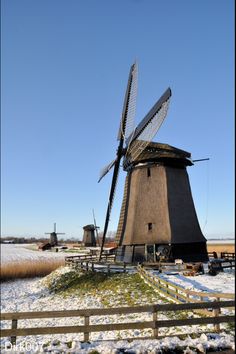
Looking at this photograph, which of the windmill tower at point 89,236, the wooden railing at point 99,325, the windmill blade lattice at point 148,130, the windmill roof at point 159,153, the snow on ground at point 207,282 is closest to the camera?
the wooden railing at point 99,325

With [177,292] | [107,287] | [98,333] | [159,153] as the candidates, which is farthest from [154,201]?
[98,333]

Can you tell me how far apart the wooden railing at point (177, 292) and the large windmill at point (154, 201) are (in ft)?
9.32

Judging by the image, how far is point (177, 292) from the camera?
478 inches

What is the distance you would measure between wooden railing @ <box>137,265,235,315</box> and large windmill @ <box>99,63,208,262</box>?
9.32ft

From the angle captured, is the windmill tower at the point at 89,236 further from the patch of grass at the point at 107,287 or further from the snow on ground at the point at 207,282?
the snow on ground at the point at 207,282

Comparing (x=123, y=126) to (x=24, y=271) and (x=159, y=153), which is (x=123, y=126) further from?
(x=24, y=271)

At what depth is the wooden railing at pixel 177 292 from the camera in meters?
9.53

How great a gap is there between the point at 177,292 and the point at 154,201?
10.7 m

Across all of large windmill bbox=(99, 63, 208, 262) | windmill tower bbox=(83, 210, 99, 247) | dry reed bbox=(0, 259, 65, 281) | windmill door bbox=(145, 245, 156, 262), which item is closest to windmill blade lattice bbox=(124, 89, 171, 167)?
large windmill bbox=(99, 63, 208, 262)

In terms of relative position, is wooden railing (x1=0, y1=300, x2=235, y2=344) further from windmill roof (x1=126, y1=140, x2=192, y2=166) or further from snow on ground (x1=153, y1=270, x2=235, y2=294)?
windmill roof (x1=126, y1=140, x2=192, y2=166)

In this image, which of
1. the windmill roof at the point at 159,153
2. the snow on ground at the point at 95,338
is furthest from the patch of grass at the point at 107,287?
the windmill roof at the point at 159,153

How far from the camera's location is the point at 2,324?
14.8 metres

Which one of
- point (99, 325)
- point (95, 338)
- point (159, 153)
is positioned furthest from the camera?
point (159, 153)

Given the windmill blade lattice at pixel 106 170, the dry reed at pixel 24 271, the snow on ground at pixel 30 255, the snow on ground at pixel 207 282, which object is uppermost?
the windmill blade lattice at pixel 106 170
